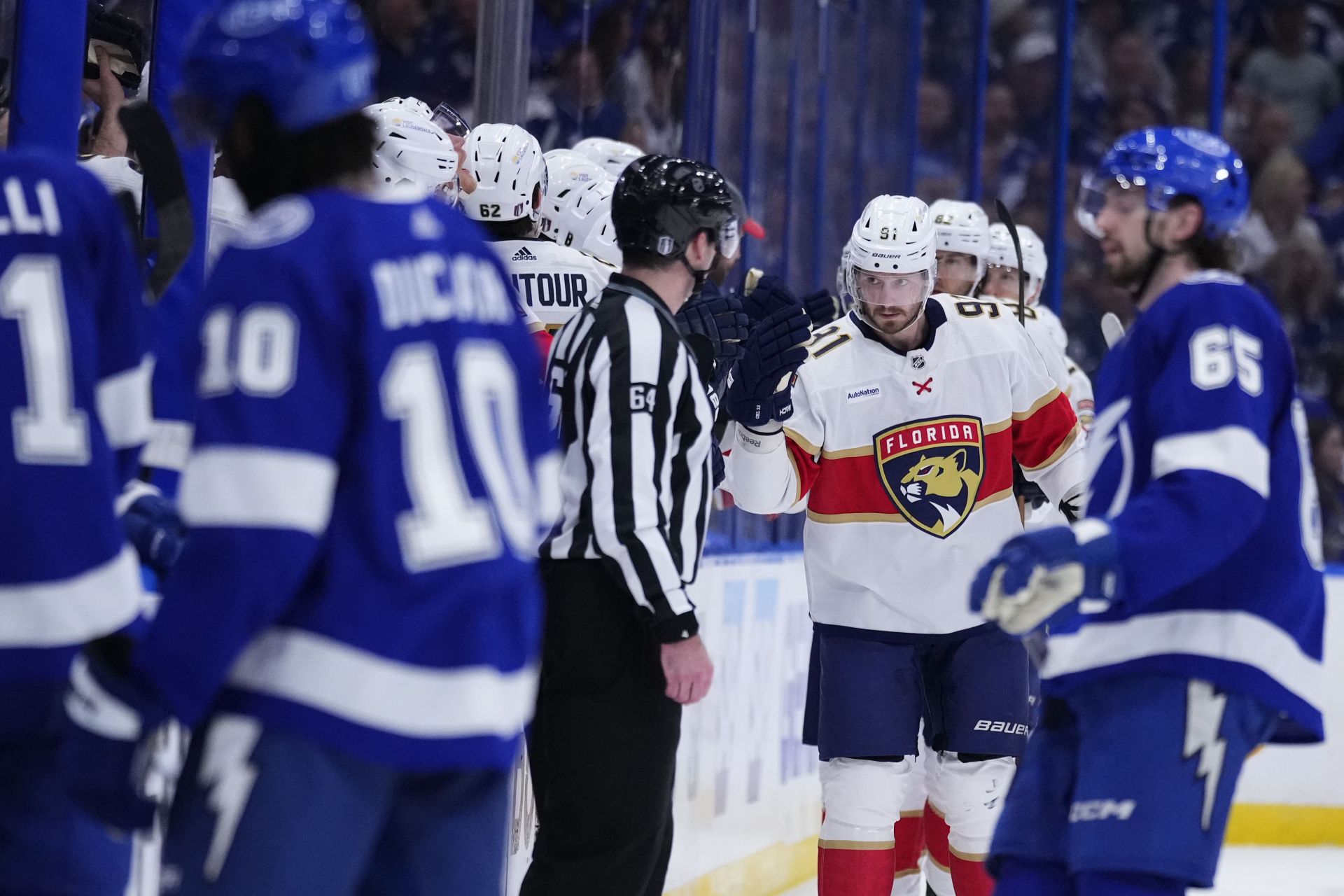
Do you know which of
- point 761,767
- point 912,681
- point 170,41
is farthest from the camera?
point 761,767

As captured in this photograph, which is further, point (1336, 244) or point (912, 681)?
point (1336, 244)

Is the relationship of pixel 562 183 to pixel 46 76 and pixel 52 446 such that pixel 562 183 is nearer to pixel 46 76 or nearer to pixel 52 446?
pixel 46 76

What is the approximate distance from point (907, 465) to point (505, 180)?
94cm

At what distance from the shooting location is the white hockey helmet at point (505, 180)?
334 cm

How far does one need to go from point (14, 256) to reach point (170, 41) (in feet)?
3.49

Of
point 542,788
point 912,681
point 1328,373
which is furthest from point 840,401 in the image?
point 1328,373

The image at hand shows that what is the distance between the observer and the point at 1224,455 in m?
1.98

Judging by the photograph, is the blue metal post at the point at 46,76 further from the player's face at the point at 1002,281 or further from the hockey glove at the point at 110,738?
the player's face at the point at 1002,281

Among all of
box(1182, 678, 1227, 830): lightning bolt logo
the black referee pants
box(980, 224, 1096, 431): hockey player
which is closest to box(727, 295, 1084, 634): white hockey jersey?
the black referee pants

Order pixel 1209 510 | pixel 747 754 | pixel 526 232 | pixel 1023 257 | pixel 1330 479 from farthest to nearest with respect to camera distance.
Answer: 1. pixel 1330 479
2. pixel 1023 257
3. pixel 747 754
4. pixel 526 232
5. pixel 1209 510

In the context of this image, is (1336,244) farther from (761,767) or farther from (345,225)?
(345,225)

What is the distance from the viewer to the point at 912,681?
136 inches

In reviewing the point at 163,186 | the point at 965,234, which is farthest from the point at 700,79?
the point at 163,186

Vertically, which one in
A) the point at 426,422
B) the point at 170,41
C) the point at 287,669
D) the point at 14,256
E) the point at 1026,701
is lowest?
the point at 1026,701
